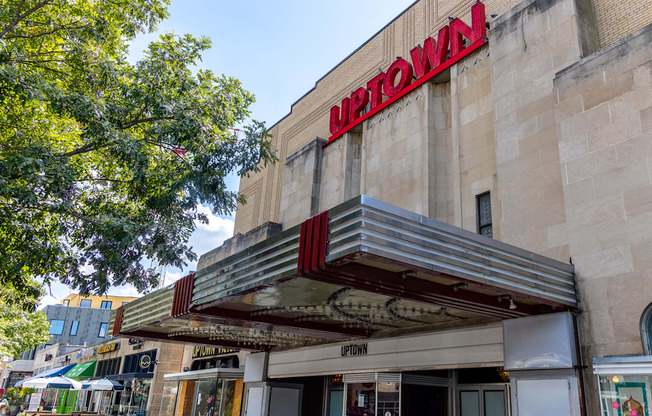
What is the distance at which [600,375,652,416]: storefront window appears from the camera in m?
7.80

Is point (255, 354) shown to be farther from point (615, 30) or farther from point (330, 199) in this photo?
point (615, 30)

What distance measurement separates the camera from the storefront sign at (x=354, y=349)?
1440cm

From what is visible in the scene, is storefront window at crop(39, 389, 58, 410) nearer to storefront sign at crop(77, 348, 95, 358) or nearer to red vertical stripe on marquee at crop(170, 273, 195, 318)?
storefront sign at crop(77, 348, 95, 358)

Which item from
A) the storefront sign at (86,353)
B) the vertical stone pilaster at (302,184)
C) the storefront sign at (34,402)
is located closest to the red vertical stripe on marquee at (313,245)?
the vertical stone pilaster at (302,184)

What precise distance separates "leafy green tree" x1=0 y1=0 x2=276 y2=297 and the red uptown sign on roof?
5.00m

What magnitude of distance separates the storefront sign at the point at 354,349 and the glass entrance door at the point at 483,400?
328cm

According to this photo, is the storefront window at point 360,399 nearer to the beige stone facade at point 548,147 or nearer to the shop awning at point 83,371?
the beige stone facade at point 548,147

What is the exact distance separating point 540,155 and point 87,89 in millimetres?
11101

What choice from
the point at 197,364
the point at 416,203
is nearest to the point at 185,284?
the point at 416,203

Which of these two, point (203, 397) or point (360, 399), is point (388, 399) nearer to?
point (360, 399)

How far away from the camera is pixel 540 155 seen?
36.3 ft

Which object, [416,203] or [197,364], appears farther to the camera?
[197,364]

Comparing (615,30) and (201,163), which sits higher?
(615,30)

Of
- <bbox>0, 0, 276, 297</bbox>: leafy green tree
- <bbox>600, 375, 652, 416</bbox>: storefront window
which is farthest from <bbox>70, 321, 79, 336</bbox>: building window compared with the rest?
<bbox>600, 375, 652, 416</bbox>: storefront window
